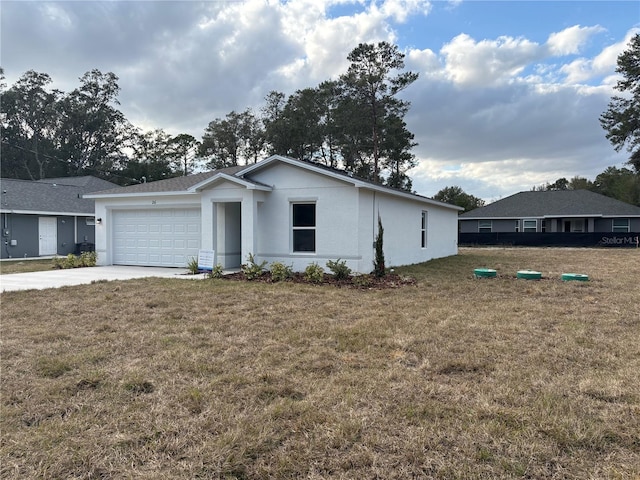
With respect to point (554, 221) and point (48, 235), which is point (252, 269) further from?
point (554, 221)

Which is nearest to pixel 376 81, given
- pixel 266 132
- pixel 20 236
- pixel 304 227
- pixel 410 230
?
pixel 266 132

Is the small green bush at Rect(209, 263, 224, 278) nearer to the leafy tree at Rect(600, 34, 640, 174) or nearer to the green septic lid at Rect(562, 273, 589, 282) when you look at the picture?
the green septic lid at Rect(562, 273, 589, 282)

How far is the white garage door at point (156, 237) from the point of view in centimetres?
1426

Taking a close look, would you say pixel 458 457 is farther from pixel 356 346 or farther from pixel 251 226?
pixel 251 226

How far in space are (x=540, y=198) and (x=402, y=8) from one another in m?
26.7

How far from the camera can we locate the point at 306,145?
37.6 m

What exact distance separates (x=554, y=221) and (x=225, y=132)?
3018 centimetres

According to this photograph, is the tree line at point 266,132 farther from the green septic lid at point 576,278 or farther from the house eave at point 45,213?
the green septic lid at point 576,278

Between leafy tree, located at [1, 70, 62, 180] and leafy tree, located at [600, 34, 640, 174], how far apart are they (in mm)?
49481

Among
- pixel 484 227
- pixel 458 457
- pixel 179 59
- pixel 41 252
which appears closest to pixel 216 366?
pixel 458 457

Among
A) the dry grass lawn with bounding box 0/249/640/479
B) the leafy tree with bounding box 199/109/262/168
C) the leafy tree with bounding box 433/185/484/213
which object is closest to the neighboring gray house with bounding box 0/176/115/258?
the dry grass lawn with bounding box 0/249/640/479

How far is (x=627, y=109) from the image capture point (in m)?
29.5

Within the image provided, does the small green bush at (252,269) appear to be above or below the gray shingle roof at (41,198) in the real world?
below

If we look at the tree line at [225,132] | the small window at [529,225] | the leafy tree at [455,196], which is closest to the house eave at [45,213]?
the tree line at [225,132]
